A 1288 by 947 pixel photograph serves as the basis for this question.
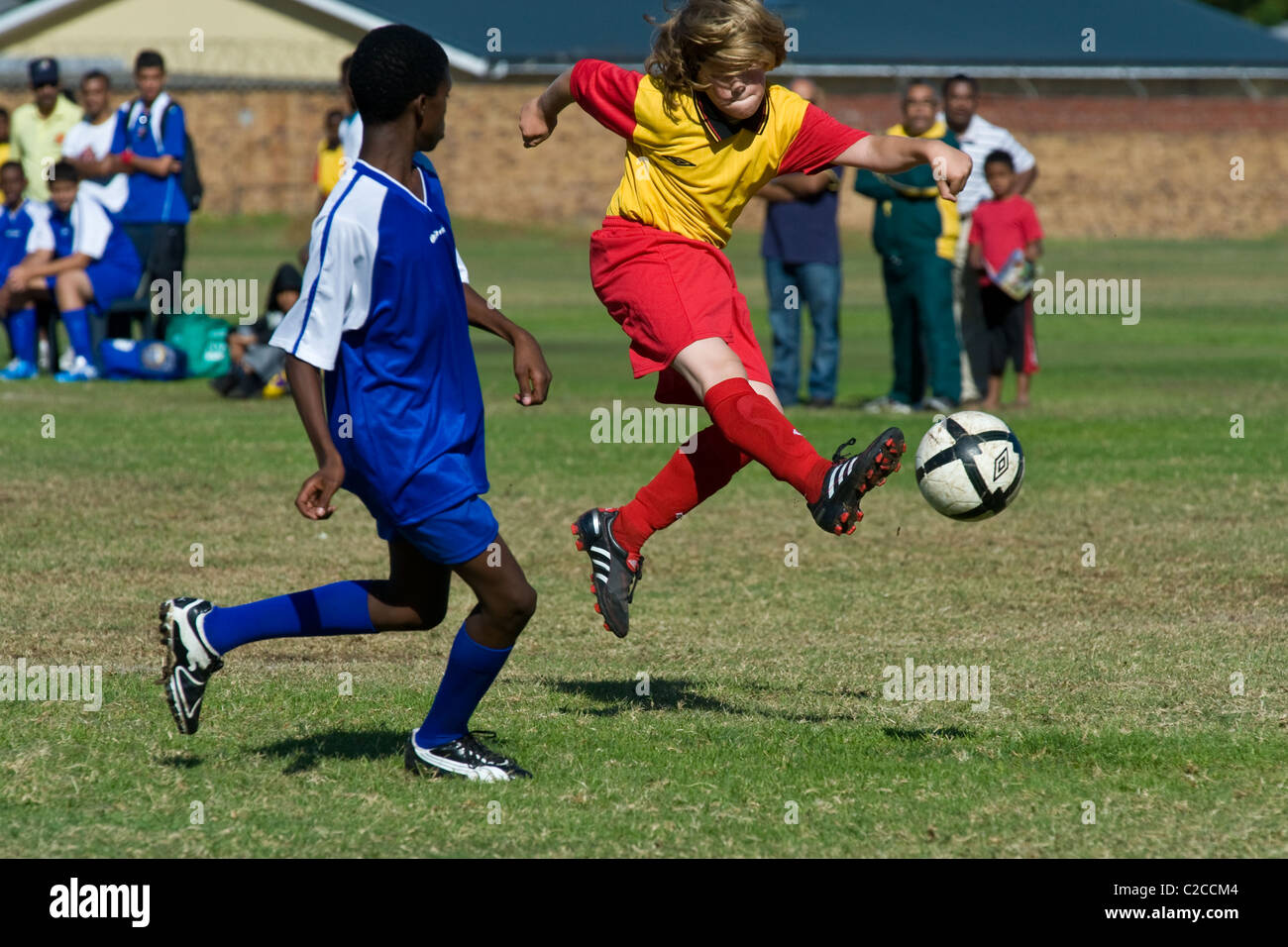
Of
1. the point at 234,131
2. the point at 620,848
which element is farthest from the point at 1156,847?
the point at 234,131

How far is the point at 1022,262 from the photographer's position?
13484 mm

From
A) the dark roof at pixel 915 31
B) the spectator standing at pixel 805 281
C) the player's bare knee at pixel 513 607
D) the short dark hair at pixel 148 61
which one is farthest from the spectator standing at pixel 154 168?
the dark roof at pixel 915 31

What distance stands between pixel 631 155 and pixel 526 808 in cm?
228

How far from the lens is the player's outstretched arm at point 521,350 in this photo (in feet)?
15.9

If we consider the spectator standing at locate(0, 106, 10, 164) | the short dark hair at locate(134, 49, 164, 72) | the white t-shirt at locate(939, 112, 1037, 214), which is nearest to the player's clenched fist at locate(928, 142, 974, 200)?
the white t-shirt at locate(939, 112, 1037, 214)

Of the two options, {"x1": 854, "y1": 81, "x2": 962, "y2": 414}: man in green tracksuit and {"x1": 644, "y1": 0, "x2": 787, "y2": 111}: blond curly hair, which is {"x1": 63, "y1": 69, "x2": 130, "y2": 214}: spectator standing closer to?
{"x1": 854, "y1": 81, "x2": 962, "y2": 414}: man in green tracksuit

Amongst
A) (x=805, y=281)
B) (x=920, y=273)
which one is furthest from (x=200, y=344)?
(x=920, y=273)

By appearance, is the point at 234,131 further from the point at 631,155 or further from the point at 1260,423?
the point at 631,155

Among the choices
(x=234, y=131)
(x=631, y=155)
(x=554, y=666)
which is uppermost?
(x=234, y=131)

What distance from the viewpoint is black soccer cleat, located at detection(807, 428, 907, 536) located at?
489 cm

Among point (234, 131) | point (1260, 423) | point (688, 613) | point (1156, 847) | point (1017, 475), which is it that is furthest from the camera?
point (234, 131)

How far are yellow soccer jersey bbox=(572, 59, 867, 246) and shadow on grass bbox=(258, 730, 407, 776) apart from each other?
6.15 feet

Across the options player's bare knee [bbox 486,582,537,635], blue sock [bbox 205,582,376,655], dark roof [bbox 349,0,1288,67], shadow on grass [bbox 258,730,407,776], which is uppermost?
dark roof [bbox 349,0,1288,67]

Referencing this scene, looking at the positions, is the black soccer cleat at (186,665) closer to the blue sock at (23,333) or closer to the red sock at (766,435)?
the red sock at (766,435)
